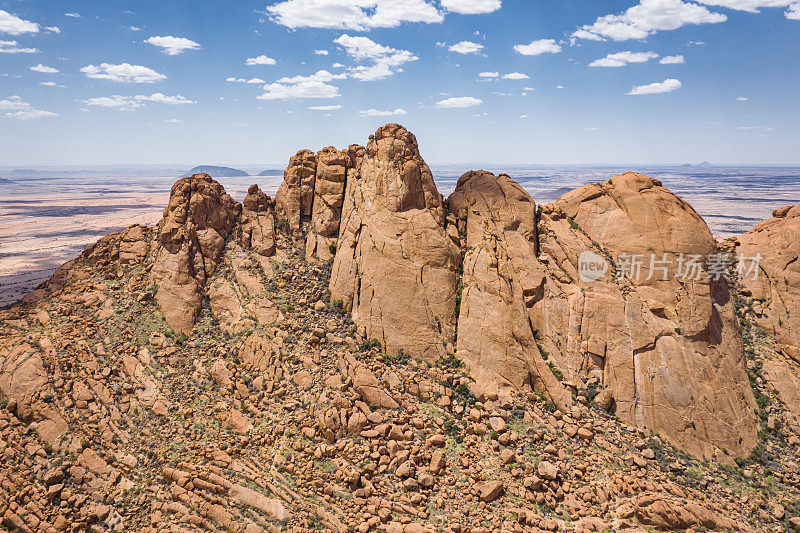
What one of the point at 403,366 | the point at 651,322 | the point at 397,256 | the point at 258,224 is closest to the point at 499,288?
the point at 397,256

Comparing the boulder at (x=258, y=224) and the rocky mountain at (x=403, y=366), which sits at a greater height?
the boulder at (x=258, y=224)

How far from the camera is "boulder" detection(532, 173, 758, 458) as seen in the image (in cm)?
3100

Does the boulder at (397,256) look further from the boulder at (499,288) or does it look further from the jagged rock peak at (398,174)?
the boulder at (499,288)

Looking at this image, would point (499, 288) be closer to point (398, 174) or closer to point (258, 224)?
point (398, 174)

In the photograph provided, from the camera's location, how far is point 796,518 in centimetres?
2689

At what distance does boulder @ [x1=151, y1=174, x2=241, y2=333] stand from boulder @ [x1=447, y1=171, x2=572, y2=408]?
80.4ft

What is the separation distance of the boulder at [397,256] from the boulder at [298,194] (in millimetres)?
5778

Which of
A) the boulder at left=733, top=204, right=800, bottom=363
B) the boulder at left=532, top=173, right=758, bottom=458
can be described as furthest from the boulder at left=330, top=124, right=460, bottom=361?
the boulder at left=733, top=204, right=800, bottom=363

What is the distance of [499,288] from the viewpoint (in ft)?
111

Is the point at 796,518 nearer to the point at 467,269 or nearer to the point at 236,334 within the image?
the point at 467,269

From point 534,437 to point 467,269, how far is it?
1509cm

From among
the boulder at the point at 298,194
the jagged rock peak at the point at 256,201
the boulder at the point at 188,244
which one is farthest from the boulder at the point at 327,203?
the boulder at the point at 188,244

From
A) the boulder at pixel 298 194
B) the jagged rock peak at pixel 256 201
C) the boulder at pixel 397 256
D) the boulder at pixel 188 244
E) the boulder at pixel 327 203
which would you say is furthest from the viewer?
the boulder at pixel 298 194

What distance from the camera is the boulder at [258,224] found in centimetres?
3891
